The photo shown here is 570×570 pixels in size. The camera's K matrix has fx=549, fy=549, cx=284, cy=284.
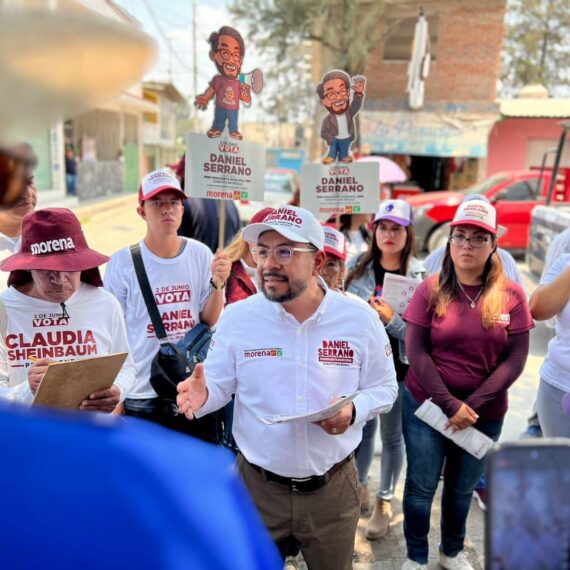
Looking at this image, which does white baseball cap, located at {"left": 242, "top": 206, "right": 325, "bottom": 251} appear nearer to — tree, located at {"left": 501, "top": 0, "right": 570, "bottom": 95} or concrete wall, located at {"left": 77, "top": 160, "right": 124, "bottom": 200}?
concrete wall, located at {"left": 77, "top": 160, "right": 124, "bottom": 200}

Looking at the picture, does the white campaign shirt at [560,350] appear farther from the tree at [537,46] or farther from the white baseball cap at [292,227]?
the tree at [537,46]

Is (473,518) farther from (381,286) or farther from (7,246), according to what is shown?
(7,246)

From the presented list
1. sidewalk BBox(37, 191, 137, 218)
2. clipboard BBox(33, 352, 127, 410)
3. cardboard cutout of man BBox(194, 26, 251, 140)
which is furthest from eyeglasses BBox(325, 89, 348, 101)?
sidewalk BBox(37, 191, 137, 218)

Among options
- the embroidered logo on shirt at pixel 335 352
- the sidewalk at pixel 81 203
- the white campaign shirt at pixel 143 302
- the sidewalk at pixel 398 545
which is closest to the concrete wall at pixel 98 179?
the sidewalk at pixel 81 203

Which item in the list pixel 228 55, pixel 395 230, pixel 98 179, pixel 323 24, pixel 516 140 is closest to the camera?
pixel 228 55

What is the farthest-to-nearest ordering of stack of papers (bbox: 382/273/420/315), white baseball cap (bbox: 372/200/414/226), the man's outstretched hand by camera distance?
white baseball cap (bbox: 372/200/414/226) → stack of papers (bbox: 382/273/420/315) → the man's outstretched hand

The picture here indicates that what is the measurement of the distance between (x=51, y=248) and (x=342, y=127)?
2169 mm

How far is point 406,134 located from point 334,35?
4012 millimetres

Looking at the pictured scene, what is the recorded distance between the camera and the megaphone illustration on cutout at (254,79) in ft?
10.7

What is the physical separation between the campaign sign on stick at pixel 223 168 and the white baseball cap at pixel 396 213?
0.81 metres

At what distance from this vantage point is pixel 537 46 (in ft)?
93.5

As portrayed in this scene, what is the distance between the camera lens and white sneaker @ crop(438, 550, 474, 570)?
9.58 feet

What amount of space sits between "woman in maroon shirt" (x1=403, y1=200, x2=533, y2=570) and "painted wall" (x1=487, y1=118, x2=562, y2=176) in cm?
1942

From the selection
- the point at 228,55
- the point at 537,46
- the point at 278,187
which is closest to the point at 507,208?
the point at 278,187
